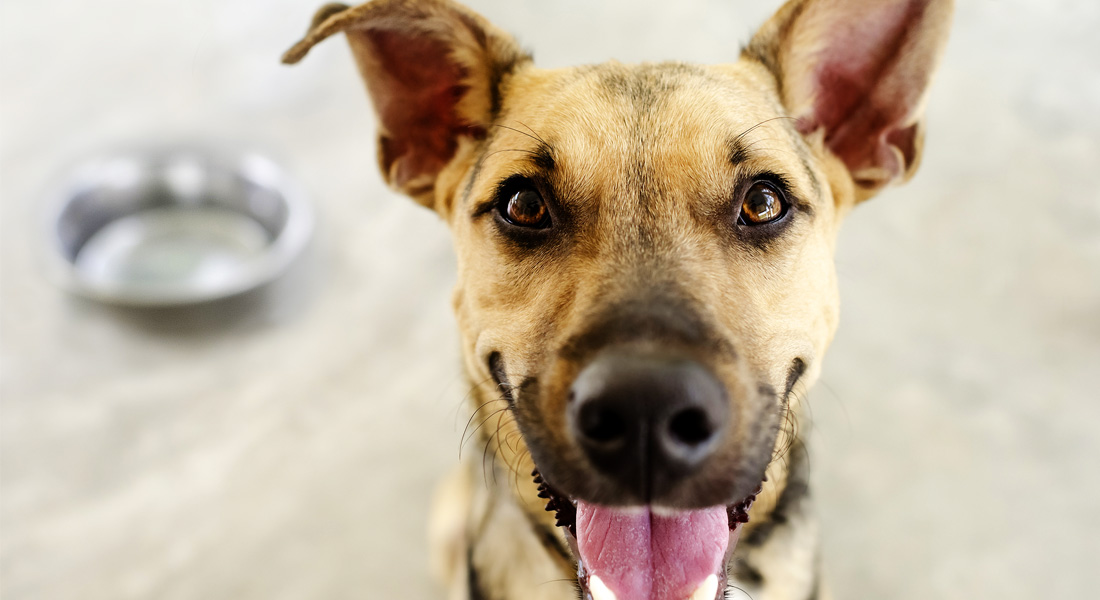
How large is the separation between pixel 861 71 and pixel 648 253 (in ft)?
3.26

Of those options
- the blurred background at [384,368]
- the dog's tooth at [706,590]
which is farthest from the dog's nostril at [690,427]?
the blurred background at [384,368]

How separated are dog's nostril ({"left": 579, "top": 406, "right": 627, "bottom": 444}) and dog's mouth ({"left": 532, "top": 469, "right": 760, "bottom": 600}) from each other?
A: 0.44 m

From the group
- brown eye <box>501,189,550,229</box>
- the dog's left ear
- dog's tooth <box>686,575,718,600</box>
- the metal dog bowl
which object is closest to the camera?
dog's tooth <box>686,575,718,600</box>

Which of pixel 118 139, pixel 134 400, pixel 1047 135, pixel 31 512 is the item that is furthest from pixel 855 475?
pixel 118 139

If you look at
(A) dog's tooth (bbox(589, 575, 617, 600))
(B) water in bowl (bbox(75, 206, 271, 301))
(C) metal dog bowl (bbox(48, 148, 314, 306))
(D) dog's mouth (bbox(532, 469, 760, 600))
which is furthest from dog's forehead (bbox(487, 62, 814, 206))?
(B) water in bowl (bbox(75, 206, 271, 301))

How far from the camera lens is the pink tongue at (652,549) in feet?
7.09

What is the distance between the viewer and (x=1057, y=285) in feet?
15.7

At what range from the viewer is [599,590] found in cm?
216

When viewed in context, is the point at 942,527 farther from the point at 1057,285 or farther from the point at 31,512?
the point at 31,512

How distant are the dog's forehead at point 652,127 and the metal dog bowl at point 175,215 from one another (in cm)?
278

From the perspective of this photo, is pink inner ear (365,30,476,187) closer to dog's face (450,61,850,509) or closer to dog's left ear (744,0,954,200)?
dog's face (450,61,850,509)

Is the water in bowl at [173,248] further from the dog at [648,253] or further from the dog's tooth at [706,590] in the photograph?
the dog's tooth at [706,590]

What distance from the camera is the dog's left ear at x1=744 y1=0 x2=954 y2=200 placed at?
238cm

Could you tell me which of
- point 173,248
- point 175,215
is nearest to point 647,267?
point 173,248
